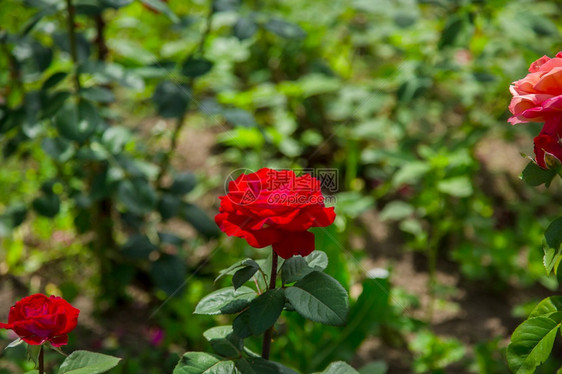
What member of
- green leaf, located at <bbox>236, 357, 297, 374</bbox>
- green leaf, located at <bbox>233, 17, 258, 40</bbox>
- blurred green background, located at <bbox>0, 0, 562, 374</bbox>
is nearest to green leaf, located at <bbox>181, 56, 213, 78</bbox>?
blurred green background, located at <bbox>0, 0, 562, 374</bbox>

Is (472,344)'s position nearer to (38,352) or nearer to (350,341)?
(350,341)

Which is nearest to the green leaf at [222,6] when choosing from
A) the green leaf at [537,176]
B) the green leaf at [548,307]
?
the green leaf at [537,176]

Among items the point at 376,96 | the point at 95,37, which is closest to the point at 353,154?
the point at 376,96

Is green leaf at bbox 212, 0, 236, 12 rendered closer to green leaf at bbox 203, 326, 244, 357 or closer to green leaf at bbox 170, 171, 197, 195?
green leaf at bbox 170, 171, 197, 195

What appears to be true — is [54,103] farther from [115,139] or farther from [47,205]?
[47,205]

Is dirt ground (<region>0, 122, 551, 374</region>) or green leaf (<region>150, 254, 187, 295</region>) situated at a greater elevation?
green leaf (<region>150, 254, 187, 295</region>)

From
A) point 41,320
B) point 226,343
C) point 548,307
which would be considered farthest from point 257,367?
point 548,307
